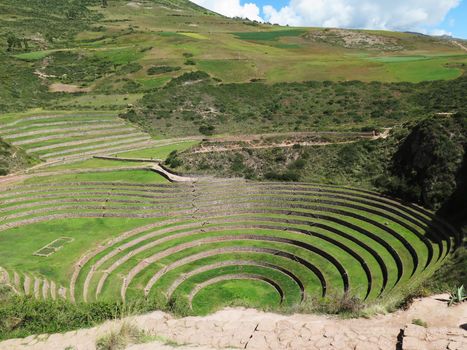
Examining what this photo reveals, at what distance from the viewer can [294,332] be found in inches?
480

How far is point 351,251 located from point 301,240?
3.80 meters

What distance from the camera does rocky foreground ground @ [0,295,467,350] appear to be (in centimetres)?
1107

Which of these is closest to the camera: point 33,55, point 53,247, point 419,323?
point 419,323

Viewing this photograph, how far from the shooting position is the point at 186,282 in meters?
25.7

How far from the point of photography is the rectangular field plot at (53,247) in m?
26.9

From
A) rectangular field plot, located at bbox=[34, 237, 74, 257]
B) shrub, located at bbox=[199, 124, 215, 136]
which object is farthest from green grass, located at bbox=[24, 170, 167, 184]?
shrub, located at bbox=[199, 124, 215, 136]

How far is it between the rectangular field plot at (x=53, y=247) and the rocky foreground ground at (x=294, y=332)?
584 inches

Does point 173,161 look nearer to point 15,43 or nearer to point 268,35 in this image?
point 15,43

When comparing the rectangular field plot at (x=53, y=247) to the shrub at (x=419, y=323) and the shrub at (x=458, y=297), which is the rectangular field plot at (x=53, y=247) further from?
the shrub at (x=458, y=297)

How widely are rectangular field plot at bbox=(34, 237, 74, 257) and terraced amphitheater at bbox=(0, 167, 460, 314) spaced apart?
146 millimetres

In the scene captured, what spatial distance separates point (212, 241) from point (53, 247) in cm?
1138

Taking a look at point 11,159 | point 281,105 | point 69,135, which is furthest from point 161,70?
point 11,159

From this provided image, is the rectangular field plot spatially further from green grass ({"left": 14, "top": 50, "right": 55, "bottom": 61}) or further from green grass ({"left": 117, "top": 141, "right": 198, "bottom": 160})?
green grass ({"left": 14, "top": 50, "right": 55, "bottom": 61})

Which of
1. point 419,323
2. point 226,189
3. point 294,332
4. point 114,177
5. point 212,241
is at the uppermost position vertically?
point 419,323
